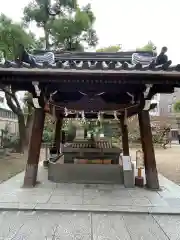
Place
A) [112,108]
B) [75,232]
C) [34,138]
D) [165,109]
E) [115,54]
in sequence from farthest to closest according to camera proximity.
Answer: [165,109] → [115,54] → [112,108] → [34,138] → [75,232]

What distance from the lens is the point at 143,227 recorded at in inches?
164

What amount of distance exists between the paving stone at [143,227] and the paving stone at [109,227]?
112 millimetres

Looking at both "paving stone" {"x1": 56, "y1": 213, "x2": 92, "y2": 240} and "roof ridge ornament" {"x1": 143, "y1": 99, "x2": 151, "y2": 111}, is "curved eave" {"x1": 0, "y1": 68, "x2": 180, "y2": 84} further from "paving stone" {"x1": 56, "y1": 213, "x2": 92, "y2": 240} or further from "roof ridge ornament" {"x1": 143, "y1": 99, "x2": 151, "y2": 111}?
"paving stone" {"x1": 56, "y1": 213, "x2": 92, "y2": 240}

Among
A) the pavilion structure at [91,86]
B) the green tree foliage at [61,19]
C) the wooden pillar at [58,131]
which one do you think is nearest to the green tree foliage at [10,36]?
the green tree foliage at [61,19]

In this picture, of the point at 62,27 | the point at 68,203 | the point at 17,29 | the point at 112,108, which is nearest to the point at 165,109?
the point at 62,27

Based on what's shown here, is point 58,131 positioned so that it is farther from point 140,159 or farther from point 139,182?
point 139,182

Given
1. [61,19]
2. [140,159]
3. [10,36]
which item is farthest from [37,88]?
[61,19]

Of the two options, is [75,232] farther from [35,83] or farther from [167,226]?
[35,83]

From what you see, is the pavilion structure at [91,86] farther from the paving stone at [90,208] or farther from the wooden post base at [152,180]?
the paving stone at [90,208]

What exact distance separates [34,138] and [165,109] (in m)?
39.0

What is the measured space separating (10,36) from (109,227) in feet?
37.9

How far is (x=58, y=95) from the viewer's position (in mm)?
7914

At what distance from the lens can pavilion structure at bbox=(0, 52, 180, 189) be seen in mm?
5332

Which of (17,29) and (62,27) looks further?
(62,27)
